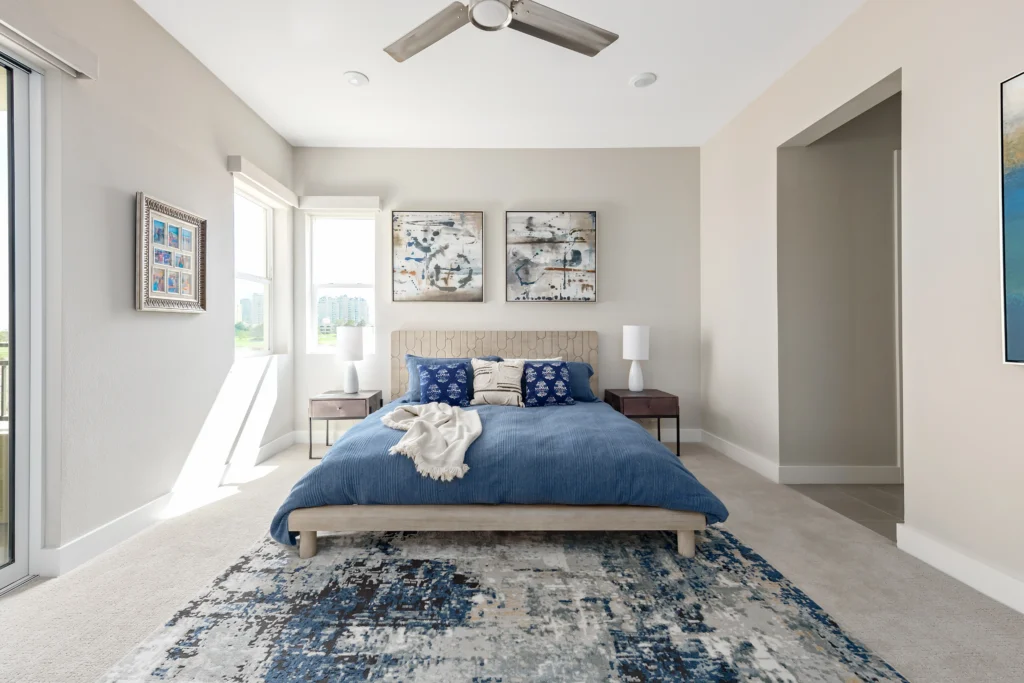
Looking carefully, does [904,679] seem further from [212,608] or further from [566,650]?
[212,608]

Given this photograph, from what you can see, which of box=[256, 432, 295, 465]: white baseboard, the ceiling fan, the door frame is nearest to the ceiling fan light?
the ceiling fan

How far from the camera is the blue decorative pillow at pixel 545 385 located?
152 inches

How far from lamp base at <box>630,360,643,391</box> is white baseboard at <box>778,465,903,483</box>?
1284 mm

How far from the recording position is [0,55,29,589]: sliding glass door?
2.11 meters

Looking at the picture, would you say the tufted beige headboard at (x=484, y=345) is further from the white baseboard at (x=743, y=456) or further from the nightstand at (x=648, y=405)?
the white baseboard at (x=743, y=456)

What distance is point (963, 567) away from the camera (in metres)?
2.14

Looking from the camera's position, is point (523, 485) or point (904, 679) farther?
point (523, 485)

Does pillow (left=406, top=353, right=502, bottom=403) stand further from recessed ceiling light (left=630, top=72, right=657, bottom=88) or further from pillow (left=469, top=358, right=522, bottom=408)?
recessed ceiling light (left=630, top=72, right=657, bottom=88)

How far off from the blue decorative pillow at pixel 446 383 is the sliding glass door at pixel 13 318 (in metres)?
2.25

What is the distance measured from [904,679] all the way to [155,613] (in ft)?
8.48

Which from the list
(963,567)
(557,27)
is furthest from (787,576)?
(557,27)

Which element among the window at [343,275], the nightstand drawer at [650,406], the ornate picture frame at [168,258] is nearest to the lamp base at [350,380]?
the window at [343,275]

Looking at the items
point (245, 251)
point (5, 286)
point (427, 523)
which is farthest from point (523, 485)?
point (245, 251)

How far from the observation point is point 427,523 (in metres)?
2.35
